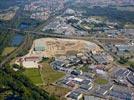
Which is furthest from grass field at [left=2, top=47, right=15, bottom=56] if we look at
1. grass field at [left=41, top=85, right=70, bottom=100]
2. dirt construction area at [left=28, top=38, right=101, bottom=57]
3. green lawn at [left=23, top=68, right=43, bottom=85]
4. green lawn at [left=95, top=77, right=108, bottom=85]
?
green lawn at [left=95, top=77, right=108, bottom=85]

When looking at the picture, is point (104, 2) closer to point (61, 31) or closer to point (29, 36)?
point (61, 31)

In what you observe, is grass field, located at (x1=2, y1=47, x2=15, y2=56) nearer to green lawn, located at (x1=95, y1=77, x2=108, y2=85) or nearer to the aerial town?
the aerial town

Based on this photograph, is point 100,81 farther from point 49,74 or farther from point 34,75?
point 34,75

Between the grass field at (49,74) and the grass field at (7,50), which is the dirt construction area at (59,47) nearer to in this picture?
the grass field at (7,50)

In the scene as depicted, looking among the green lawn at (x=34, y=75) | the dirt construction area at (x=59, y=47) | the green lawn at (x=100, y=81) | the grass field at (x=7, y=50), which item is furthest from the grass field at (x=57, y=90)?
the grass field at (x=7, y=50)

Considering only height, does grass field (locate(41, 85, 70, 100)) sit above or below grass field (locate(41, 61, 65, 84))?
below

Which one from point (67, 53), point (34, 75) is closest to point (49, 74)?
point (34, 75)

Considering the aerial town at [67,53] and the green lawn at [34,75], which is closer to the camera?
the aerial town at [67,53]

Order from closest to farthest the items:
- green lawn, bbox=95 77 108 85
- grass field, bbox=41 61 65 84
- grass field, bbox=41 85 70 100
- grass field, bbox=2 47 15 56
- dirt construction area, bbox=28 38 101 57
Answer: grass field, bbox=41 85 70 100, green lawn, bbox=95 77 108 85, grass field, bbox=41 61 65 84, dirt construction area, bbox=28 38 101 57, grass field, bbox=2 47 15 56
